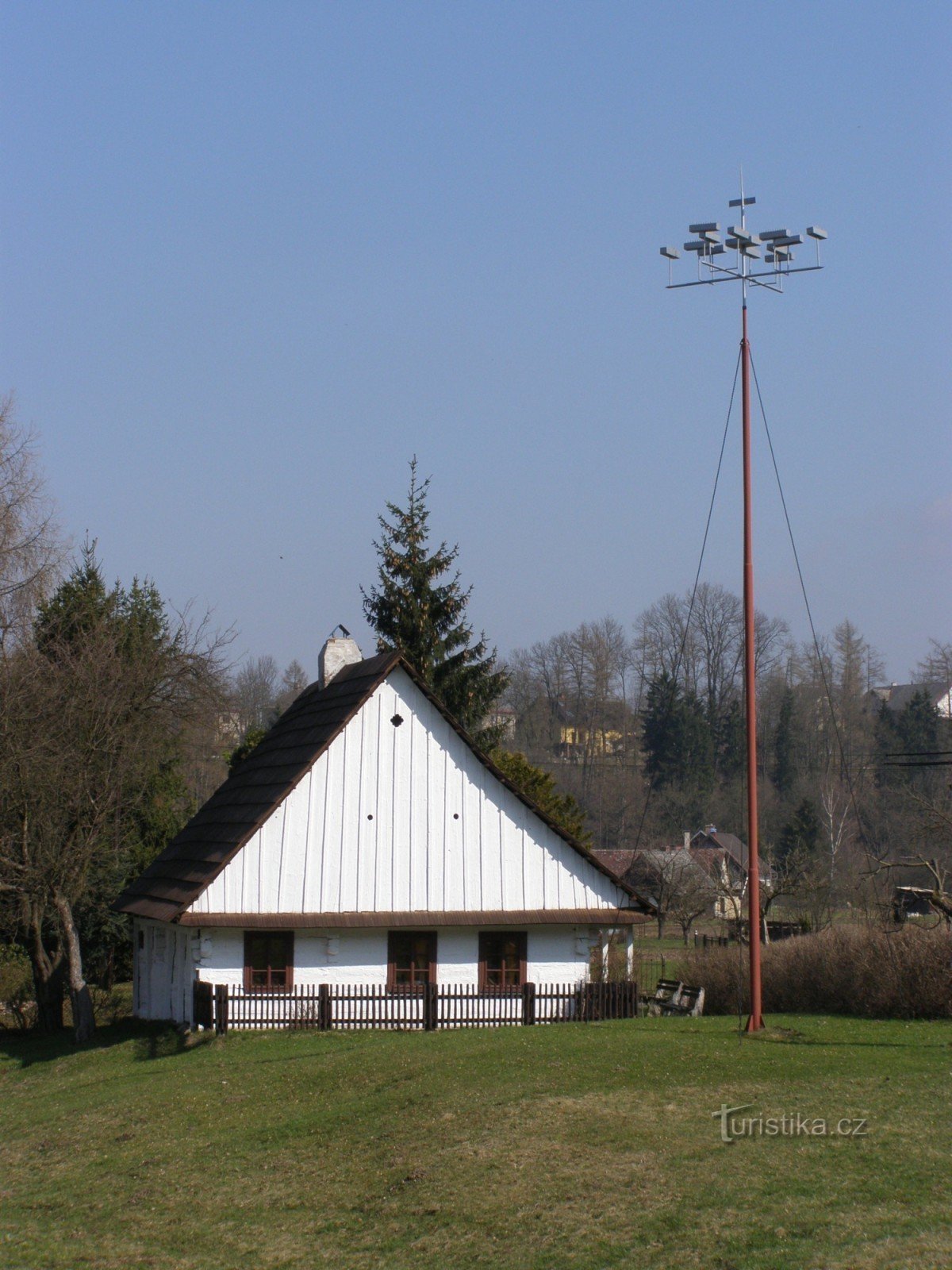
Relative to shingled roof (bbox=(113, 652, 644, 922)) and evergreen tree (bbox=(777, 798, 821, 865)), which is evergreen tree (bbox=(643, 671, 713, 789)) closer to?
evergreen tree (bbox=(777, 798, 821, 865))

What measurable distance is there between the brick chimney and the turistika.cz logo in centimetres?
1921

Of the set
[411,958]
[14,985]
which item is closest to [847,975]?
[411,958]

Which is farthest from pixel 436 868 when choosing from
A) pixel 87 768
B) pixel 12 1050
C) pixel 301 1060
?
pixel 12 1050

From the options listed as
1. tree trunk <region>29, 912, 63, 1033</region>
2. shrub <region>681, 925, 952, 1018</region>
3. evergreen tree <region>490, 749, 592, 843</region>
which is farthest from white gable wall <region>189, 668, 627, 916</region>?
evergreen tree <region>490, 749, 592, 843</region>

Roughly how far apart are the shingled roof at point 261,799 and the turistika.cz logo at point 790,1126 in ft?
41.2

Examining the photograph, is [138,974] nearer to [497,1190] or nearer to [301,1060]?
[301,1060]

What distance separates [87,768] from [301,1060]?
464 inches

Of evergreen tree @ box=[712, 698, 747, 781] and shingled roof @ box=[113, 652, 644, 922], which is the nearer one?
shingled roof @ box=[113, 652, 644, 922]

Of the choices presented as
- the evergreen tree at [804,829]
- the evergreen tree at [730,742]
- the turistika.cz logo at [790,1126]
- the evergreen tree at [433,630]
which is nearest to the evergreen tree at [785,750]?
the evergreen tree at [730,742]

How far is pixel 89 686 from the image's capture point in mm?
30734

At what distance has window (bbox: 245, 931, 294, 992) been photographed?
2556cm

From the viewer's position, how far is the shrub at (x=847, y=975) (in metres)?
24.5

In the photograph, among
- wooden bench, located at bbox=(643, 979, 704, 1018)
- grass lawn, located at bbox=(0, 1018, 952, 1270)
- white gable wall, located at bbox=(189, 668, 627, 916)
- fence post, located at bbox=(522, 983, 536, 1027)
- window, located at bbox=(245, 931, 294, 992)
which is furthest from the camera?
wooden bench, located at bbox=(643, 979, 704, 1018)

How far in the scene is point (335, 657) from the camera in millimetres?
32469
